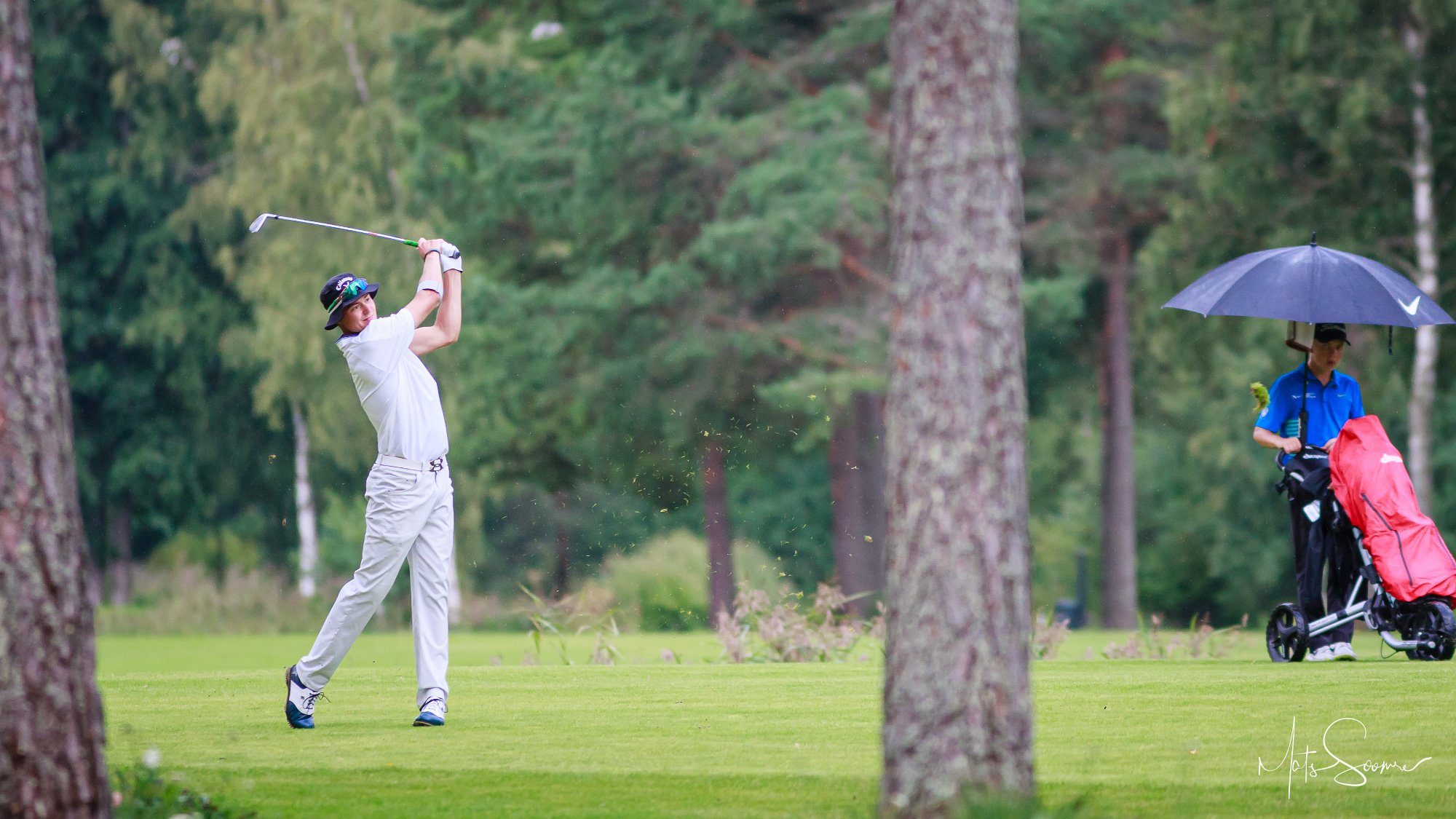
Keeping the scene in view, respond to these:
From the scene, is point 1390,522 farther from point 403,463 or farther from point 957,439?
point 957,439

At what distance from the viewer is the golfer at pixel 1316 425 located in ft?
31.9

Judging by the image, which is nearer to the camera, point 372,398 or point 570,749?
point 570,749

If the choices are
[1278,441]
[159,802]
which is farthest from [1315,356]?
[159,802]

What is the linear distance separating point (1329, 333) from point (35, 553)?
7.10 metres

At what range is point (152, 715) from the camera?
809 cm

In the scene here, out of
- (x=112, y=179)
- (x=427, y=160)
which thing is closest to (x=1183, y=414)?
(x=427, y=160)

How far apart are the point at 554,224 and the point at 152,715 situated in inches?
745

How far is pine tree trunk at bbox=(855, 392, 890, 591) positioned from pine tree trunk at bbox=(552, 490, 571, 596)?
36.6 feet

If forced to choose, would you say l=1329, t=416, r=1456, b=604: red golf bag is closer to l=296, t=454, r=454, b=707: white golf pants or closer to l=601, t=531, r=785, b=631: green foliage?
l=296, t=454, r=454, b=707: white golf pants

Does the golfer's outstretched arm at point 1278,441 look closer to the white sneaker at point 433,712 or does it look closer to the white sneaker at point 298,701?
the white sneaker at point 433,712

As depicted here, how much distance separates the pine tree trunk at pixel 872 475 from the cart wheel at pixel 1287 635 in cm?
1815

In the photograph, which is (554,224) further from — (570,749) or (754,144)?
(570,749)

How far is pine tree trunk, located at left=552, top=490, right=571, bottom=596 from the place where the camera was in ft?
132

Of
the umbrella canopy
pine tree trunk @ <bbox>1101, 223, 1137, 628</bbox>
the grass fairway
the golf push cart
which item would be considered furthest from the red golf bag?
pine tree trunk @ <bbox>1101, 223, 1137, 628</bbox>
